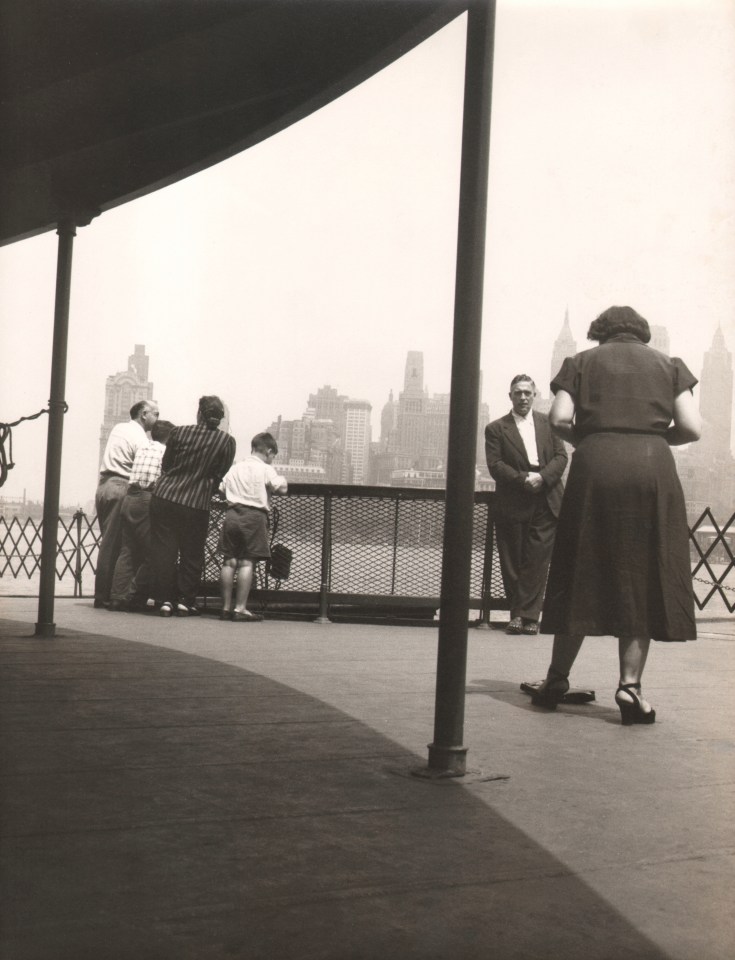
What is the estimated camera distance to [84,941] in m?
1.74

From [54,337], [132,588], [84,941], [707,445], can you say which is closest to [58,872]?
[84,941]

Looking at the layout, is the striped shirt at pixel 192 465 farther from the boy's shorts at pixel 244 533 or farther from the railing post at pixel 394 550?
the railing post at pixel 394 550

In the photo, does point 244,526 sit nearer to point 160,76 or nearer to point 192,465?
point 192,465

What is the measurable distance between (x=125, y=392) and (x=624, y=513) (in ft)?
18.0

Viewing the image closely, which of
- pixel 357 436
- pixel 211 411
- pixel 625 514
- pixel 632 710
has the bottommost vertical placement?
pixel 632 710

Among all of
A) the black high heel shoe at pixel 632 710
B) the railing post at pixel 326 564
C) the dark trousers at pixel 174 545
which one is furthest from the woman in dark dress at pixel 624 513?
the dark trousers at pixel 174 545

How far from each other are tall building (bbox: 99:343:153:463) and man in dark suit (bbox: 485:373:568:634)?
2.75 meters

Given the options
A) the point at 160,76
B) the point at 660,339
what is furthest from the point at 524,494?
the point at 160,76

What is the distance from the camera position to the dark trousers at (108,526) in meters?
8.34

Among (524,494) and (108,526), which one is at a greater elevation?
(524,494)

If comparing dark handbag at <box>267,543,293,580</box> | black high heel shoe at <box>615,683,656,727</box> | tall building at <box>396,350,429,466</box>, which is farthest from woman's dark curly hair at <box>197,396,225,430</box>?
black high heel shoe at <box>615,683,656,727</box>

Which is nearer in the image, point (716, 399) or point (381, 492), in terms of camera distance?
point (716, 399)

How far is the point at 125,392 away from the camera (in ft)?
28.8

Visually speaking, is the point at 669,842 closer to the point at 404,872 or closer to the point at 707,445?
the point at 404,872
